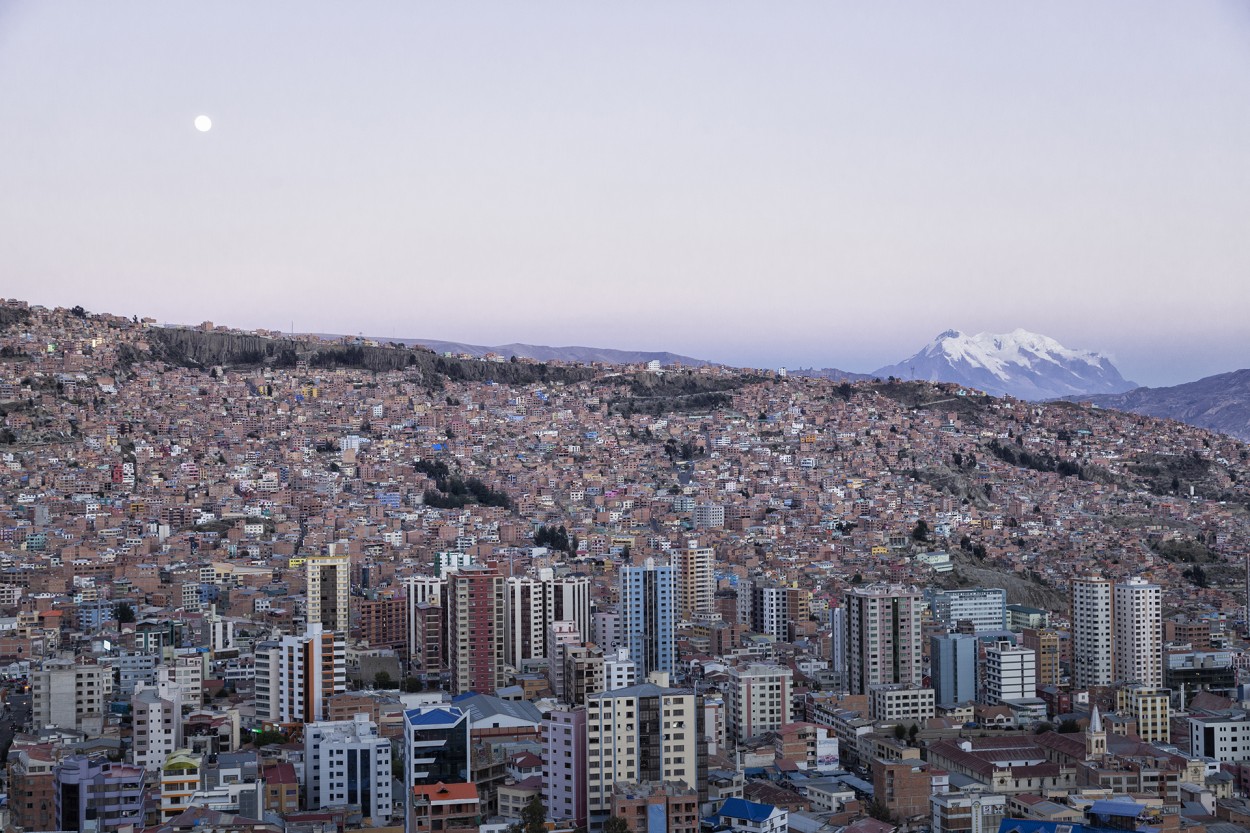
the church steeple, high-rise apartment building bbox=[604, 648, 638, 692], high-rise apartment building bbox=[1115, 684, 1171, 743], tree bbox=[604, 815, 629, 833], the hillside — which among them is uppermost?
the hillside

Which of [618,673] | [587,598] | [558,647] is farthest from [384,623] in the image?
[618,673]

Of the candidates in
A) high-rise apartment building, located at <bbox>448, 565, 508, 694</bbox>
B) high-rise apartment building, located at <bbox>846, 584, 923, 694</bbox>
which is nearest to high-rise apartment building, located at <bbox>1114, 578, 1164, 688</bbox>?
high-rise apartment building, located at <bbox>846, 584, 923, 694</bbox>

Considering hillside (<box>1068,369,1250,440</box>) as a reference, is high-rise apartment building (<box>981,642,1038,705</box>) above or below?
below

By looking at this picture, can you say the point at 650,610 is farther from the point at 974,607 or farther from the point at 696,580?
the point at 974,607

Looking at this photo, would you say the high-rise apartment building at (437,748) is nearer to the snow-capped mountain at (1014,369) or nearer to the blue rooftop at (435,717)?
the blue rooftop at (435,717)

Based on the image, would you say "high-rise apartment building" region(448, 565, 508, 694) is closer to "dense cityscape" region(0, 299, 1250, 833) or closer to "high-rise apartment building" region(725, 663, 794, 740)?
"dense cityscape" region(0, 299, 1250, 833)

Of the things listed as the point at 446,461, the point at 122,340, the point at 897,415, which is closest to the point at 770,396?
the point at 897,415

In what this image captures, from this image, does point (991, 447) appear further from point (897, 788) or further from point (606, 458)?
point (897, 788)

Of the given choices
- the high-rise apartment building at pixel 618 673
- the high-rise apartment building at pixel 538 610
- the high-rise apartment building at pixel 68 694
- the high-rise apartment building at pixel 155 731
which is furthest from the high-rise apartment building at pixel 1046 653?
the high-rise apartment building at pixel 68 694
